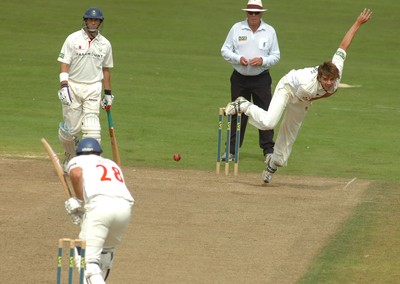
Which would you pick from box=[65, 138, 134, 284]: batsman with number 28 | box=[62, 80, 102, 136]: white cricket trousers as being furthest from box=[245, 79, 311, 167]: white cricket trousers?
box=[65, 138, 134, 284]: batsman with number 28

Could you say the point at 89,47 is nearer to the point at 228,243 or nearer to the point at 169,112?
the point at 228,243

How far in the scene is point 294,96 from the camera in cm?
1359

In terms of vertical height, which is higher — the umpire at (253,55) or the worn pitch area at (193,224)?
the umpire at (253,55)

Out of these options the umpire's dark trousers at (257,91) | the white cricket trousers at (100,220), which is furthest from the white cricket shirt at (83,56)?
the white cricket trousers at (100,220)

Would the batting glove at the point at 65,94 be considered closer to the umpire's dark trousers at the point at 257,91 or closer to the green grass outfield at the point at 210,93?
the green grass outfield at the point at 210,93

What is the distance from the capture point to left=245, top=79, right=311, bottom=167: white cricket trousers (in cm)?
1346

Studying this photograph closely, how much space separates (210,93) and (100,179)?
13.1 metres

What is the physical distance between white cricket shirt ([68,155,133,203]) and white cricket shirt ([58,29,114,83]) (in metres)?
4.88

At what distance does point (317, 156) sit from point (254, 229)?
472 cm

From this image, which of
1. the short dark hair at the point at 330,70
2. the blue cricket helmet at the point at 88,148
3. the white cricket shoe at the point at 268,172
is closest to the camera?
the blue cricket helmet at the point at 88,148

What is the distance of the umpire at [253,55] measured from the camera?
15617mm

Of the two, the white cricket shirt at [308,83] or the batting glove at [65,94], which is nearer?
the white cricket shirt at [308,83]

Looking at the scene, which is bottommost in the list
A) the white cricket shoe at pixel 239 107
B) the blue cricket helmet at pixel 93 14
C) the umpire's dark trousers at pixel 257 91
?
Answer: the umpire's dark trousers at pixel 257 91

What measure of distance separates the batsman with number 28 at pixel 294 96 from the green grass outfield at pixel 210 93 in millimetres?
1265
